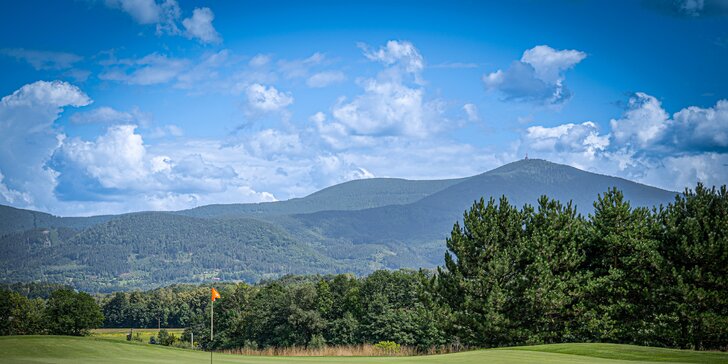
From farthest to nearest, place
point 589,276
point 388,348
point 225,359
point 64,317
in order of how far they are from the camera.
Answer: point 64,317 → point 388,348 → point 589,276 → point 225,359

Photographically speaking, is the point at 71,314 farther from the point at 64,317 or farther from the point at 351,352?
the point at 351,352

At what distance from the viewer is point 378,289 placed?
273ft

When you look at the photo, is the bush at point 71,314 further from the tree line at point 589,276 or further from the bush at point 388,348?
the tree line at point 589,276

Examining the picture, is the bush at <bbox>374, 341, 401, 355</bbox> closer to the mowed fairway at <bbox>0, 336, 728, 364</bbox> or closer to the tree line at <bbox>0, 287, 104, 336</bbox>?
the mowed fairway at <bbox>0, 336, 728, 364</bbox>

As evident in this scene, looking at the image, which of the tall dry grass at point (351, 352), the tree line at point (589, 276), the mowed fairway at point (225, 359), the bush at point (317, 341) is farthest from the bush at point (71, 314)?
the mowed fairway at point (225, 359)

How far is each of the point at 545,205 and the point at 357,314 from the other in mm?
44296

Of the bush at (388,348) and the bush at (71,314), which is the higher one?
the bush at (71,314)

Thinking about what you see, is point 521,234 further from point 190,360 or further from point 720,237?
point 190,360

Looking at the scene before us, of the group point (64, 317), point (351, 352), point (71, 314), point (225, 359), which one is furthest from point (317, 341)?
point (225, 359)

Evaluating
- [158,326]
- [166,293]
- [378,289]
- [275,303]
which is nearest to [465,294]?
[378,289]

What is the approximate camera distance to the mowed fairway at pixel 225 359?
2280 cm

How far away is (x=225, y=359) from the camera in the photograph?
25.7 m

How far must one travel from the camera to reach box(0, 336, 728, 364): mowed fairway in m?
22.8

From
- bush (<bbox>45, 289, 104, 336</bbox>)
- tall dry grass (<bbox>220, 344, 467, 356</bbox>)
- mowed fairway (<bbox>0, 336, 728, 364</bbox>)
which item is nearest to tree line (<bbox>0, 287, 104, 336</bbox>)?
bush (<bbox>45, 289, 104, 336</bbox>)
